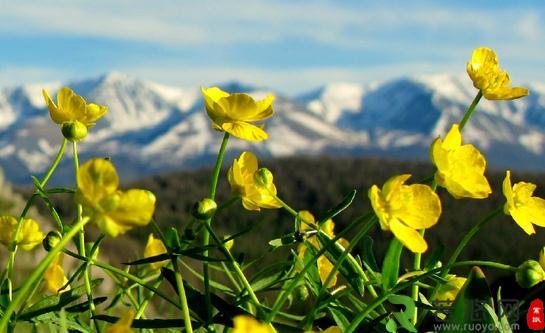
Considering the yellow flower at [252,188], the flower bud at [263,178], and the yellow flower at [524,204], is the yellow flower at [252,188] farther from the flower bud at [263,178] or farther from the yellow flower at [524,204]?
the yellow flower at [524,204]

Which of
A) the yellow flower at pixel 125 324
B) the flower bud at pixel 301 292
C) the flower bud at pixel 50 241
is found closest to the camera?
the yellow flower at pixel 125 324

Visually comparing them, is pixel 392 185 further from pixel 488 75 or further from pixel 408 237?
pixel 488 75

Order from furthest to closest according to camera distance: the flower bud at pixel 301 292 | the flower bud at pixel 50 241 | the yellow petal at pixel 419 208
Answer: the flower bud at pixel 301 292 < the flower bud at pixel 50 241 < the yellow petal at pixel 419 208

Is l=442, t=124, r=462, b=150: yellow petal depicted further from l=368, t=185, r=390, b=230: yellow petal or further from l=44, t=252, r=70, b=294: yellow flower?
l=44, t=252, r=70, b=294: yellow flower

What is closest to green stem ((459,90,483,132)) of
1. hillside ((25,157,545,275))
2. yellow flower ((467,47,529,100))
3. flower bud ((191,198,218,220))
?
yellow flower ((467,47,529,100))

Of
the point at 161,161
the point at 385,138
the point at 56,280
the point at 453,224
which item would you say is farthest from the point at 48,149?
the point at 56,280

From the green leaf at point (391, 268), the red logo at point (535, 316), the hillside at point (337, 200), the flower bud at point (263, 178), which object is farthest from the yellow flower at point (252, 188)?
the hillside at point (337, 200)

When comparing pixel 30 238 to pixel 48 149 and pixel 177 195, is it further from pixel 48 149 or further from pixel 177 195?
pixel 48 149
